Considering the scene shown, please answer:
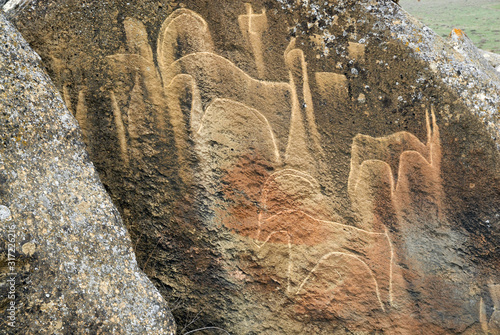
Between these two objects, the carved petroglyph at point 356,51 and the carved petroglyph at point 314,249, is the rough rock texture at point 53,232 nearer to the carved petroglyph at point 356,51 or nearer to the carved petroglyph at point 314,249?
the carved petroglyph at point 314,249

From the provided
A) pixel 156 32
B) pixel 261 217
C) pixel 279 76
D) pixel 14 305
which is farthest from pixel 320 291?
pixel 156 32

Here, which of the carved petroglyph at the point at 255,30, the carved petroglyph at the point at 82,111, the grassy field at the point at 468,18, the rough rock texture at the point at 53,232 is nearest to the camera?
the rough rock texture at the point at 53,232

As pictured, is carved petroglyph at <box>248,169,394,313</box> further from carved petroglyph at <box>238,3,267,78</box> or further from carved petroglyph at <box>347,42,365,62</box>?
carved petroglyph at <box>347,42,365,62</box>

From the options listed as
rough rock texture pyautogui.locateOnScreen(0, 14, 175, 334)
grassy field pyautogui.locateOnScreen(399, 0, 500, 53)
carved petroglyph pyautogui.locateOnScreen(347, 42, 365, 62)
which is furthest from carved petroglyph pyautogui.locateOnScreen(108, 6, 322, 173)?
grassy field pyautogui.locateOnScreen(399, 0, 500, 53)

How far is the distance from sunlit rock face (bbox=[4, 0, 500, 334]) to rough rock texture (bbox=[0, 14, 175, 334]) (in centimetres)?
81

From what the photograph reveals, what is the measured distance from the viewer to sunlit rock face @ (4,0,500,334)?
3.04 meters

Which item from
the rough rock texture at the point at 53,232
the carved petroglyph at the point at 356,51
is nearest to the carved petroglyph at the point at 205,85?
the carved petroglyph at the point at 356,51

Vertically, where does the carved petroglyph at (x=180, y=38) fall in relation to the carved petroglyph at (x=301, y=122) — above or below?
above

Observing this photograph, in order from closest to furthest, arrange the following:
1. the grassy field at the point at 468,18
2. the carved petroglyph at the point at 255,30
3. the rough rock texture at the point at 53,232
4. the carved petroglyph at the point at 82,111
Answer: the rough rock texture at the point at 53,232 → the carved petroglyph at the point at 82,111 → the carved petroglyph at the point at 255,30 → the grassy field at the point at 468,18

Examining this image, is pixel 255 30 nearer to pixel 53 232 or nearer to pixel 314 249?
pixel 314 249

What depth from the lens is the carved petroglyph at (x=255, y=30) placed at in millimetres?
3086

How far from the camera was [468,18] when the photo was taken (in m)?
22.4

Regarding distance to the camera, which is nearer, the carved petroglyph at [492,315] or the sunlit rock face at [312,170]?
the sunlit rock face at [312,170]

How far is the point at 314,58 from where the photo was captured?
10.3 ft
